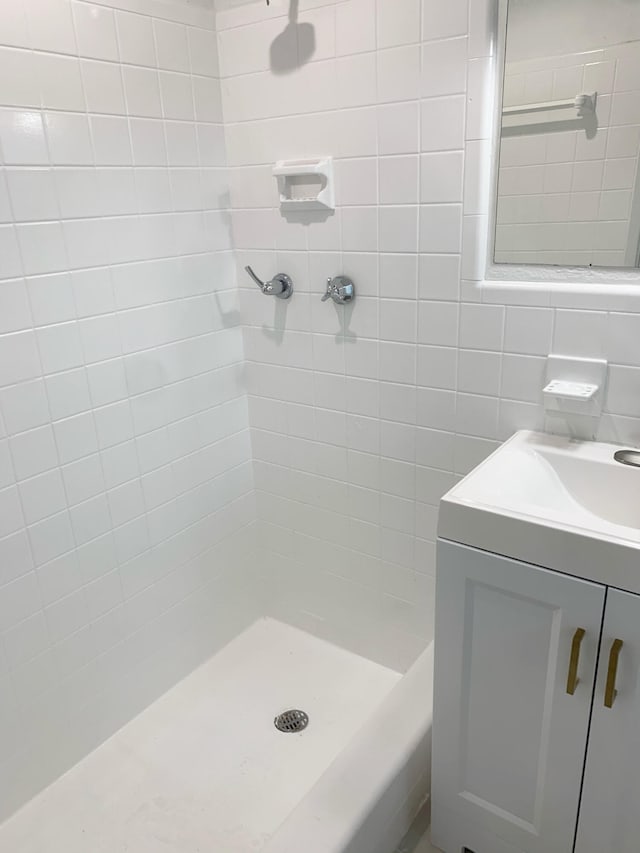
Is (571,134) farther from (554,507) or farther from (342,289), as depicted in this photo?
(554,507)

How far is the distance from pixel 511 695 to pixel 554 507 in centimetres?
39

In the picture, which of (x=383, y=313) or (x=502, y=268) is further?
(x=383, y=313)

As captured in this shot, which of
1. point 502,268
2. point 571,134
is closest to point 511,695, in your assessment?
point 502,268

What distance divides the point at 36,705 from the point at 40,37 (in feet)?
5.08

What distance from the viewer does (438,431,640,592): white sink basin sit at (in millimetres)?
1015

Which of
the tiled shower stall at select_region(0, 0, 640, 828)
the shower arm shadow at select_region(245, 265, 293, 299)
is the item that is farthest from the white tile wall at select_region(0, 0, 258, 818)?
the shower arm shadow at select_region(245, 265, 293, 299)

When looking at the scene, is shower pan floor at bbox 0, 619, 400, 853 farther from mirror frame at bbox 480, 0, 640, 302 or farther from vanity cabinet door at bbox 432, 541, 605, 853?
mirror frame at bbox 480, 0, 640, 302

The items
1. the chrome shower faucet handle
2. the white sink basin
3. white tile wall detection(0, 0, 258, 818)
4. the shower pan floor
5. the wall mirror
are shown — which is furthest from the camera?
the chrome shower faucet handle

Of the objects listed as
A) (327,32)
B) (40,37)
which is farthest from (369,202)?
(40,37)

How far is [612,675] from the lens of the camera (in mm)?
1050

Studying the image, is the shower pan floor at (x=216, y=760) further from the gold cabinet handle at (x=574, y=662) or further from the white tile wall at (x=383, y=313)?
the gold cabinet handle at (x=574, y=662)

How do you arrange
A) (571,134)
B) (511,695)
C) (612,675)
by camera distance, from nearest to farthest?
1. (612,675)
2. (511,695)
3. (571,134)

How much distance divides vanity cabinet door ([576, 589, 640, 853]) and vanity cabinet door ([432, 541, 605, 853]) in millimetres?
19

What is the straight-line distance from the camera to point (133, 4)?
144 centimetres
